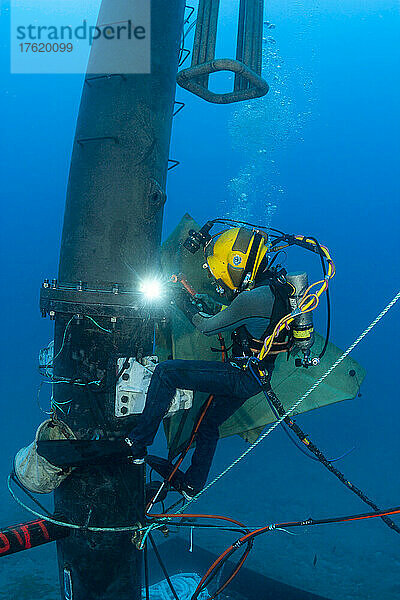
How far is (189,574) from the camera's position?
7.29m

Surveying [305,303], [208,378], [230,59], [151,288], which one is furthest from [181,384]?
[230,59]

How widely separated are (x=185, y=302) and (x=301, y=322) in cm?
101

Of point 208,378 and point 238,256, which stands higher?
point 238,256

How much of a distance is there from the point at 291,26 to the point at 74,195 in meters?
55.3

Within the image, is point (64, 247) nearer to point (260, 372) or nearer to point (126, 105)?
point (126, 105)

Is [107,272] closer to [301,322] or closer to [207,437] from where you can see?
[301,322]

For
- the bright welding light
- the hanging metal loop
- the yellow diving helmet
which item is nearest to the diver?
the yellow diving helmet

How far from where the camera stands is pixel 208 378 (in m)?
3.70

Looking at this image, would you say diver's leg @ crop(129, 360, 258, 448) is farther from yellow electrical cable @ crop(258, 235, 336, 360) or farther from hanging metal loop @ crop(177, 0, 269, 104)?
hanging metal loop @ crop(177, 0, 269, 104)

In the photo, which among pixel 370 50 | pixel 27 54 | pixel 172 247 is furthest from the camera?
pixel 370 50

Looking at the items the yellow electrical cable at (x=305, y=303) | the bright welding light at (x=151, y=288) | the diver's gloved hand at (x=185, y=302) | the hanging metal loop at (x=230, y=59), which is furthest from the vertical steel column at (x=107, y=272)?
the yellow electrical cable at (x=305, y=303)

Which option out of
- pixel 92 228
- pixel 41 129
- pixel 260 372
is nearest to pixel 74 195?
pixel 92 228

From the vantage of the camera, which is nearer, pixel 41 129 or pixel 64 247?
pixel 64 247

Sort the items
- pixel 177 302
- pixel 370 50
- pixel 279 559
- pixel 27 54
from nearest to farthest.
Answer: pixel 177 302
pixel 279 559
pixel 27 54
pixel 370 50
